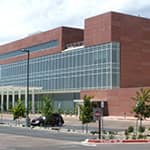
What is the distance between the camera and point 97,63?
280 ft

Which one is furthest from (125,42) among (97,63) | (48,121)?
(48,121)

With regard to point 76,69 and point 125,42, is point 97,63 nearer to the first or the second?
point 125,42

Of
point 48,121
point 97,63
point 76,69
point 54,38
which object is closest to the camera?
point 48,121

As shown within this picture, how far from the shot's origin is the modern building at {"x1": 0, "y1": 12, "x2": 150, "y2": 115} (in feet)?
269

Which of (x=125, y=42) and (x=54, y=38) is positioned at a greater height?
(x=54, y=38)

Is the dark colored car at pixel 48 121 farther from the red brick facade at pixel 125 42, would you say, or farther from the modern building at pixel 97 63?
the red brick facade at pixel 125 42

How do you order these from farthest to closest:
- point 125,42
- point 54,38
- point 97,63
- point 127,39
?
1. point 54,38
2. point 97,63
3. point 127,39
4. point 125,42

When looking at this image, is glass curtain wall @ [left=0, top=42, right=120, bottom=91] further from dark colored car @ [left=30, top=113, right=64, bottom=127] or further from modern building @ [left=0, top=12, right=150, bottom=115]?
dark colored car @ [left=30, top=113, right=64, bottom=127]

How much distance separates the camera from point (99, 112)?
98.0 ft

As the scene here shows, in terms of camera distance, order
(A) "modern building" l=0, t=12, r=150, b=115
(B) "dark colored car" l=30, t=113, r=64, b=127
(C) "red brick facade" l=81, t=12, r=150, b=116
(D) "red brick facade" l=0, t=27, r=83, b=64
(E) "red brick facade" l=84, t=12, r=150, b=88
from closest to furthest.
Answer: (B) "dark colored car" l=30, t=113, r=64, b=127, (C) "red brick facade" l=81, t=12, r=150, b=116, (A) "modern building" l=0, t=12, r=150, b=115, (E) "red brick facade" l=84, t=12, r=150, b=88, (D) "red brick facade" l=0, t=27, r=83, b=64

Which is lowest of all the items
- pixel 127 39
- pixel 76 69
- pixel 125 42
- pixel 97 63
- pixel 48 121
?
pixel 48 121

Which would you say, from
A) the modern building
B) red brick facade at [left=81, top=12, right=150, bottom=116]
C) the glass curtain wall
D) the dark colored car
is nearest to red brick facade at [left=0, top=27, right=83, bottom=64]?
the modern building

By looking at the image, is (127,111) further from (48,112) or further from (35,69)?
(35,69)

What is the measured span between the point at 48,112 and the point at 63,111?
42950mm
